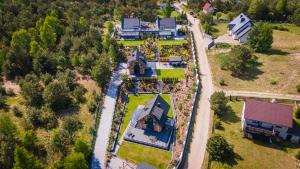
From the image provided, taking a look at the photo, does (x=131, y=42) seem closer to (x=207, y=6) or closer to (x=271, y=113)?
(x=207, y=6)

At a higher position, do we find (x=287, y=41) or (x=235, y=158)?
(x=287, y=41)

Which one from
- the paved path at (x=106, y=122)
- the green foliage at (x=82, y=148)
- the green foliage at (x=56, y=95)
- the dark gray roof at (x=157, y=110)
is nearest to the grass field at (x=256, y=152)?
the dark gray roof at (x=157, y=110)

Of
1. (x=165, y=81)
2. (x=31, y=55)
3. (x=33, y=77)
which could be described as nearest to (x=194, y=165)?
(x=165, y=81)

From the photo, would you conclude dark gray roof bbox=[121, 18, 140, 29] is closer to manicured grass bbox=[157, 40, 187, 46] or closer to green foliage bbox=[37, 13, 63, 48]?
manicured grass bbox=[157, 40, 187, 46]

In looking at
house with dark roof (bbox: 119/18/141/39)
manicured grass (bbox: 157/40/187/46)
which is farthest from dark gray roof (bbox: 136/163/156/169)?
house with dark roof (bbox: 119/18/141/39)

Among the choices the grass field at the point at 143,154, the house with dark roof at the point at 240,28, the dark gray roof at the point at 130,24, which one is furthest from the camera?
the dark gray roof at the point at 130,24

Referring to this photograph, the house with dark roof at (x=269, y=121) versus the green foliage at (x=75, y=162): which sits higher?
the house with dark roof at (x=269, y=121)

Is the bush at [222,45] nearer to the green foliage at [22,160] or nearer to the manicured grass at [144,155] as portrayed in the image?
the manicured grass at [144,155]

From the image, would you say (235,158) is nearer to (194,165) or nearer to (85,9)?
(194,165)
